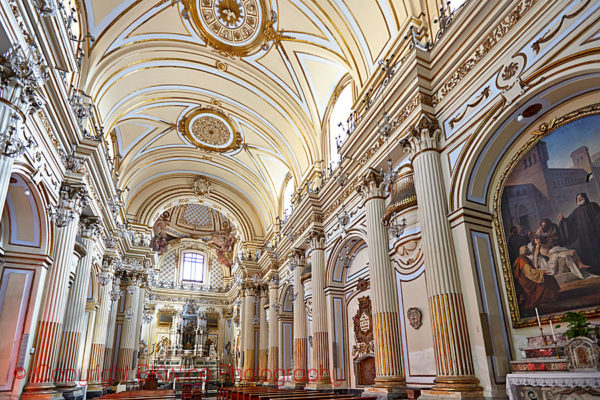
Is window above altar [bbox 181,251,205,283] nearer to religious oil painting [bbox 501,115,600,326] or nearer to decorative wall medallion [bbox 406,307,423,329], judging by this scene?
decorative wall medallion [bbox 406,307,423,329]

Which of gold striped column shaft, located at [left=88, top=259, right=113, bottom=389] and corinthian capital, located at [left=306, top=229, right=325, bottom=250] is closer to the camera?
corinthian capital, located at [left=306, top=229, right=325, bottom=250]

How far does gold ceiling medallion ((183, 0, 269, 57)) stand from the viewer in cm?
1073

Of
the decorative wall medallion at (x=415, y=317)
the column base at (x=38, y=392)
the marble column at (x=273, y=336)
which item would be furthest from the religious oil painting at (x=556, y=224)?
the marble column at (x=273, y=336)

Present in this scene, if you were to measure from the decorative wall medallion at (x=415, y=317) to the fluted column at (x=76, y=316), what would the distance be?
7.78 m

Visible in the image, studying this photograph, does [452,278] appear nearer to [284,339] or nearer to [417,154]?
[417,154]

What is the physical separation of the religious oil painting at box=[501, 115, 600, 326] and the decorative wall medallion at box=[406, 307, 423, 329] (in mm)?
1879

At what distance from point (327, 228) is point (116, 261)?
8.39m

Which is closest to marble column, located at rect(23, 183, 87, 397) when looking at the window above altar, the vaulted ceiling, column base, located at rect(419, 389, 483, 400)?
the vaulted ceiling

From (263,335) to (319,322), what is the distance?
7303 mm

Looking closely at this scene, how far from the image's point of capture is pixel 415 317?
741 cm

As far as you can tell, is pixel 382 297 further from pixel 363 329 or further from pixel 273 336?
pixel 273 336

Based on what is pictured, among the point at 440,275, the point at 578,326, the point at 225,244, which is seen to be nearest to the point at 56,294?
the point at 440,275

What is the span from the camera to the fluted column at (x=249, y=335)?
17.2 meters

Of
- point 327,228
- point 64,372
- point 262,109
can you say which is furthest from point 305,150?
point 64,372
